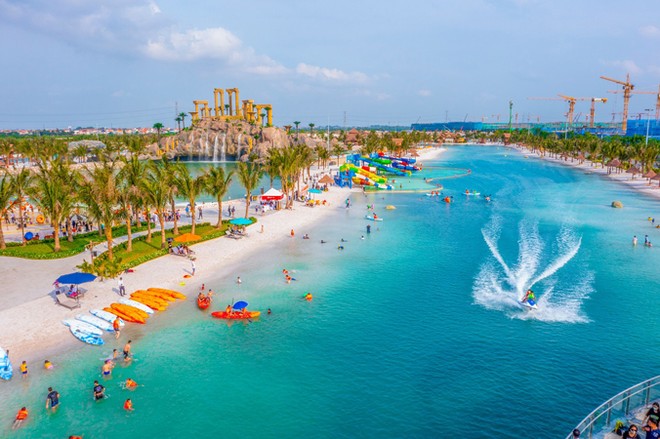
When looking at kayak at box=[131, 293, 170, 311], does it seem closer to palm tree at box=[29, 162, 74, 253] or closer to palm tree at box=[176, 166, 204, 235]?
palm tree at box=[29, 162, 74, 253]

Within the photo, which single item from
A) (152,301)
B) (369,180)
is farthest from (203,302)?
(369,180)

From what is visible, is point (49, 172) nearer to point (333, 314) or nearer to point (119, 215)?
point (119, 215)

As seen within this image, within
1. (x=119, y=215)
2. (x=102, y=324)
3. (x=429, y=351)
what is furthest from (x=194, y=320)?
(x=119, y=215)

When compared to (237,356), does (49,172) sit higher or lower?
higher

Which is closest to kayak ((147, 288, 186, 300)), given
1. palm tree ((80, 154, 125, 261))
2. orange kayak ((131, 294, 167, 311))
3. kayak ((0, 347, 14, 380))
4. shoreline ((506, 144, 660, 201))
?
orange kayak ((131, 294, 167, 311))

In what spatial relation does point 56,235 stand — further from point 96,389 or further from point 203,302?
point 96,389
